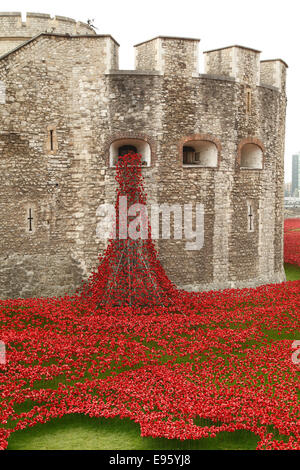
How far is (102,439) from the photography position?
5.96m

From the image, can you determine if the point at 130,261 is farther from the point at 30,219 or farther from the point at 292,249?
the point at 292,249

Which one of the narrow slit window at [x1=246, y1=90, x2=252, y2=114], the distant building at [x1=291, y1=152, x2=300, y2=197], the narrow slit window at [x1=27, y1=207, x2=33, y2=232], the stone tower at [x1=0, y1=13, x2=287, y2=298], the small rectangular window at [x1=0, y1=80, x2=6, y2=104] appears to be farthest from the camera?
→ the distant building at [x1=291, y1=152, x2=300, y2=197]

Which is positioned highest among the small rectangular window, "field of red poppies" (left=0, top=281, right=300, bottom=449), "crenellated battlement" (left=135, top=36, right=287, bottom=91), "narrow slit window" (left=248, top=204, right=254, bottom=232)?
"crenellated battlement" (left=135, top=36, right=287, bottom=91)

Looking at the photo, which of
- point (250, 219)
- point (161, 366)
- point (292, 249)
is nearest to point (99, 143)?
point (250, 219)

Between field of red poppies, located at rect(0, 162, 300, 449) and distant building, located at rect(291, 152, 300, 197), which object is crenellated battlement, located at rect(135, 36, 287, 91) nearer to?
field of red poppies, located at rect(0, 162, 300, 449)

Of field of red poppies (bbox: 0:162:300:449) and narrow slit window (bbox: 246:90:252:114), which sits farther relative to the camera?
narrow slit window (bbox: 246:90:252:114)

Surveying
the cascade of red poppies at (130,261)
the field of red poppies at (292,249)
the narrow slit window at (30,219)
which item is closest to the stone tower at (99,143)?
the narrow slit window at (30,219)

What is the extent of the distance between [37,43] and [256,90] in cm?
658

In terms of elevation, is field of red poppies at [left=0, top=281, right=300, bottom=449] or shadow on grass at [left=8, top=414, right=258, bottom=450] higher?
field of red poppies at [left=0, top=281, right=300, bottom=449]

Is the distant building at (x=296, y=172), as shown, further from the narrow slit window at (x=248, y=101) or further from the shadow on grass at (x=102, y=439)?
the shadow on grass at (x=102, y=439)

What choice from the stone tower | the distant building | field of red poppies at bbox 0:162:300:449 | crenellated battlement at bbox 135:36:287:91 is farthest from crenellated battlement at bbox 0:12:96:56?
the distant building

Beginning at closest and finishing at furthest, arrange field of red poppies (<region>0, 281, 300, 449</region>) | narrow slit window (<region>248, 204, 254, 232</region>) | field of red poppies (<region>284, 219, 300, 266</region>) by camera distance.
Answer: field of red poppies (<region>0, 281, 300, 449</region>) → narrow slit window (<region>248, 204, 254, 232</region>) → field of red poppies (<region>284, 219, 300, 266</region>)

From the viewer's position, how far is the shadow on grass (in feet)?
18.9
